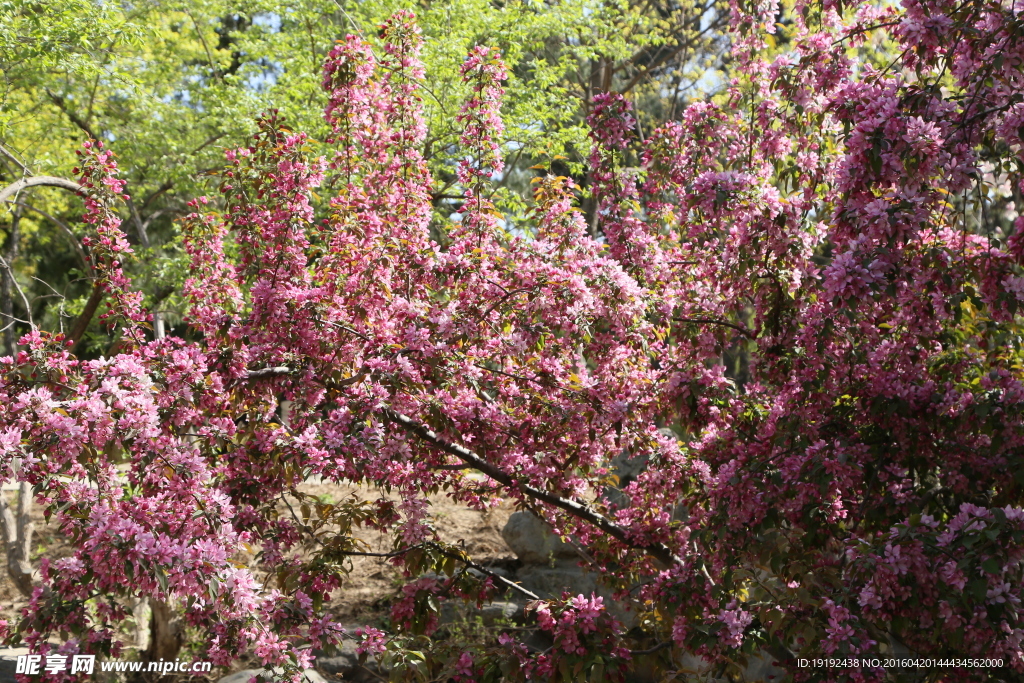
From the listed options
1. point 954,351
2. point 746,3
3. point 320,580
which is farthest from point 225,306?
point 954,351

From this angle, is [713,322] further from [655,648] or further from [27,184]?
[27,184]

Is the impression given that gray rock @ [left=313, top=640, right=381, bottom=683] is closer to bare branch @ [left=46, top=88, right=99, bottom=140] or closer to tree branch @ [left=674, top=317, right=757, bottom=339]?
tree branch @ [left=674, top=317, right=757, bottom=339]

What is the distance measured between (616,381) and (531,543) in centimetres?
349

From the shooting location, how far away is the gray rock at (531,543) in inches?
273

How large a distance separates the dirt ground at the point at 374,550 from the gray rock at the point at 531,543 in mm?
182

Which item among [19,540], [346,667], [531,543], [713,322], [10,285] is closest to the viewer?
Result: [713,322]

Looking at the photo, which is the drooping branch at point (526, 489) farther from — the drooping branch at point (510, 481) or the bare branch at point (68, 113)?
the bare branch at point (68, 113)

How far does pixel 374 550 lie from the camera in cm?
755

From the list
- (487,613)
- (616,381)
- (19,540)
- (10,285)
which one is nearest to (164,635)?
(19,540)

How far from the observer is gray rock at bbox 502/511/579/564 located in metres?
6.94

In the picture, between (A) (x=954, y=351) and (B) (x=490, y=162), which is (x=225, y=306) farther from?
(A) (x=954, y=351)

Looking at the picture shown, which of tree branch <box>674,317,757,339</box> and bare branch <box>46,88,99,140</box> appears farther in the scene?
bare branch <box>46,88,99,140</box>

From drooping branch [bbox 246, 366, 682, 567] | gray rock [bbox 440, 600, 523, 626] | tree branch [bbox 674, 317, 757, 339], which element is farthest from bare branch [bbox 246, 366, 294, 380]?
gray rock [bbox 440, 600, 523, 626]

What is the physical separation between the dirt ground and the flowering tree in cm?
283
